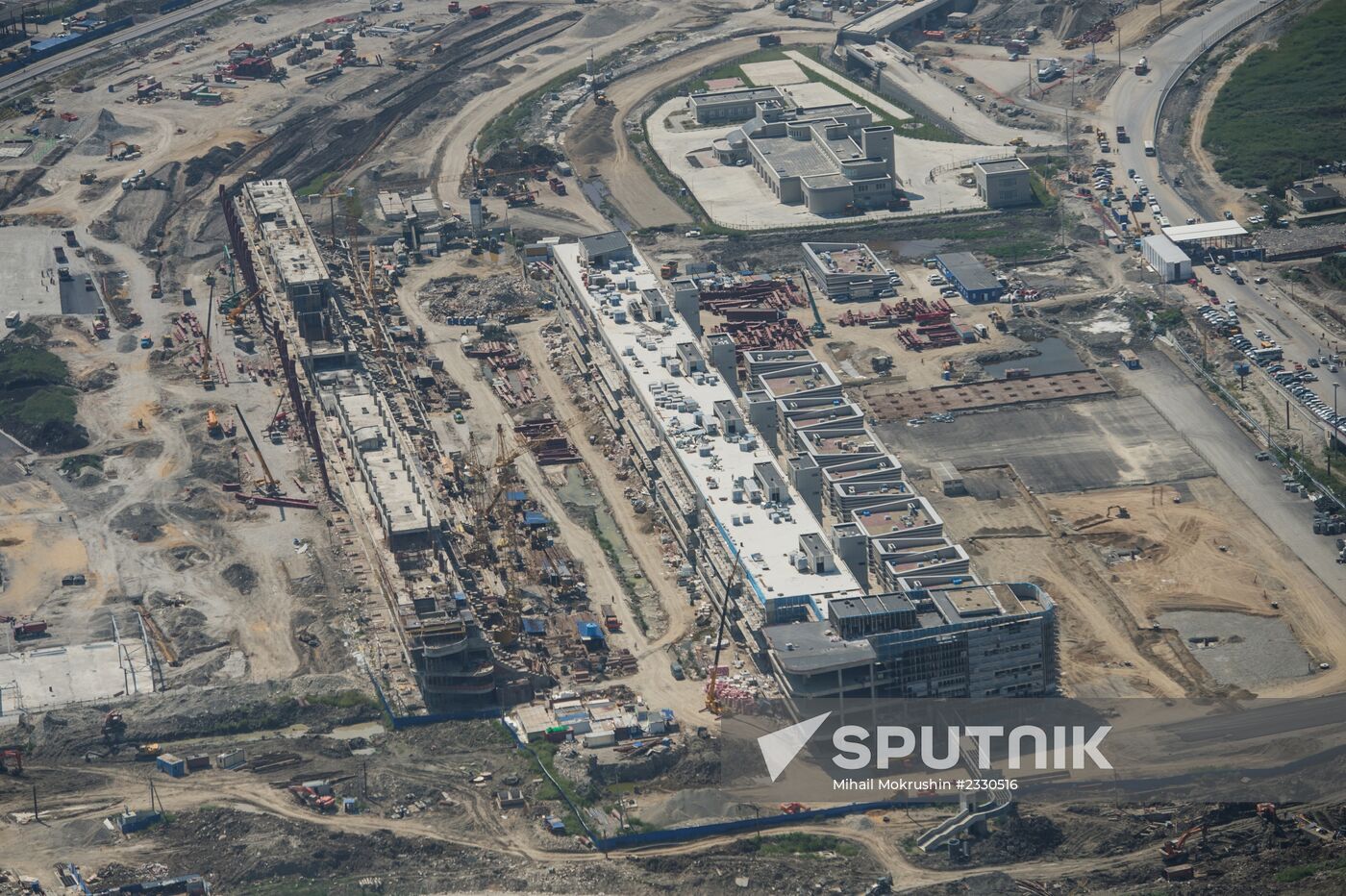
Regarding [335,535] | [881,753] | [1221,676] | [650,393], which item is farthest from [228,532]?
[1221,676]

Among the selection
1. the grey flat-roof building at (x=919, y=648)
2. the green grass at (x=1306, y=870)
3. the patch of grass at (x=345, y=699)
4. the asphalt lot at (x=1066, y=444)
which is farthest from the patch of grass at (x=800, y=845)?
the asphalt lot at (x=1066, y=444)

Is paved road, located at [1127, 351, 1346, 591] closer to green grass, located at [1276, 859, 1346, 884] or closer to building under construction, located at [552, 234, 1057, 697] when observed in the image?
building under construction, located at [552, 234, 1057, 697]

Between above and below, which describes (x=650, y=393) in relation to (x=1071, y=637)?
above

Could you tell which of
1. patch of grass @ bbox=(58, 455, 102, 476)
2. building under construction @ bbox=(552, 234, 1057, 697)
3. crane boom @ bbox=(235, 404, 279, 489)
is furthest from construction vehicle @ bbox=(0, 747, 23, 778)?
building under construction @ bbox=(552, 234, 1057, 697)

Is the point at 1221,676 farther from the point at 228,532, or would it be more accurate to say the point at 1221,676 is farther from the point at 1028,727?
the point at 228,532

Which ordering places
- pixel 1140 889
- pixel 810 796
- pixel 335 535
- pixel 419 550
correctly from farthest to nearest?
1. pixel 335 535
2. pixel 419 550
3. pixel 810 796
4. pixel 1140 889

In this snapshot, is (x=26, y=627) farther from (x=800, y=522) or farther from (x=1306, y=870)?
(x=1306, y=870)
